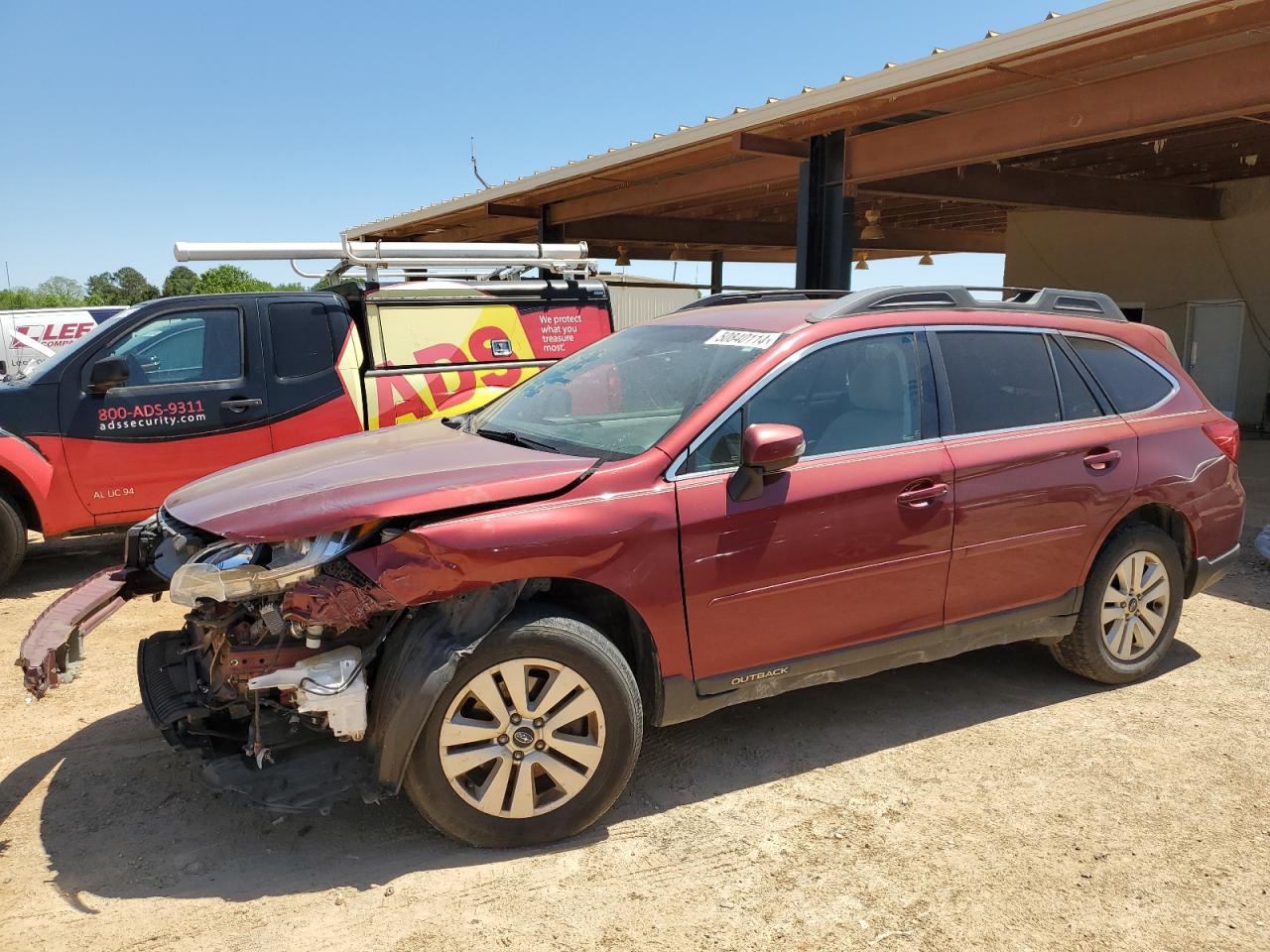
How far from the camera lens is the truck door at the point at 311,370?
6496 mm

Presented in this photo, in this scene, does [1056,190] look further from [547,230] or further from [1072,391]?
[1072,391]

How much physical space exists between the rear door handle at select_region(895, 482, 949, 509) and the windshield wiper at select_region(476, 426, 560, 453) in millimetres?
1367

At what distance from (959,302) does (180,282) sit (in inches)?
1887

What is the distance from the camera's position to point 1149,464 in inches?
171

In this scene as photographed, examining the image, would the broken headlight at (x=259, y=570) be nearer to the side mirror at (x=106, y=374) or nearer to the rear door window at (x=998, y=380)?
the rear door window at (x=998, y=380)

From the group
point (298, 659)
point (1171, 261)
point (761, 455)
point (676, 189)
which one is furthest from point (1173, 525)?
point (1171, 261)

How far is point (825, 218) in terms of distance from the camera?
10.0 m

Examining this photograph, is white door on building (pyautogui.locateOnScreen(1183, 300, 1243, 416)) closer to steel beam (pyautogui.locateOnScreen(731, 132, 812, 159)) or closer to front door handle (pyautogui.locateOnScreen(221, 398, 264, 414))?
steel beam (pyautogui.locateOnScreen(731, 132, 812, 159))

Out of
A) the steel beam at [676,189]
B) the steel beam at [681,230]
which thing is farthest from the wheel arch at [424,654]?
the steel beam at [681,230]

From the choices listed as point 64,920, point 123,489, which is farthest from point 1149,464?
point 123,489

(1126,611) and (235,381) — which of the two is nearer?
(1126,611)

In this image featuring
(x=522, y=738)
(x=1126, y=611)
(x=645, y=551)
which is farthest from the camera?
(x=1126, y=611)

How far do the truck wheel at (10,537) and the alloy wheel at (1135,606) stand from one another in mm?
6332

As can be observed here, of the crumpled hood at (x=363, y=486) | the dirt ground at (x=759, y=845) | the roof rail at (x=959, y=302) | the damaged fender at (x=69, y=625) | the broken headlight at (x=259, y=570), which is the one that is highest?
the roof rail at (x=959, y=302)
